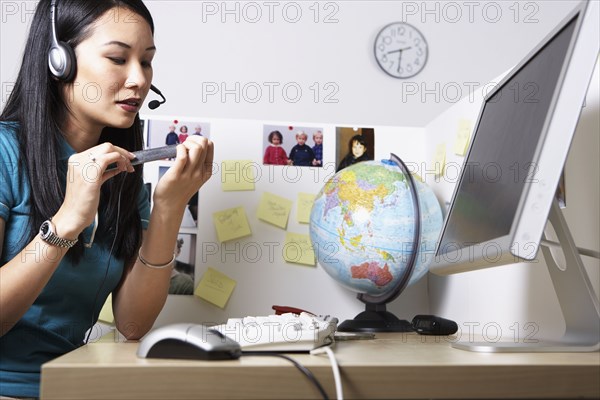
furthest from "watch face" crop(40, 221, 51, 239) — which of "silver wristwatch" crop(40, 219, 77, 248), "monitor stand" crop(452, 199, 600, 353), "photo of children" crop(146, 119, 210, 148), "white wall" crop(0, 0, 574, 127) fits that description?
"white wall" crop(0, 0, 574, 127)

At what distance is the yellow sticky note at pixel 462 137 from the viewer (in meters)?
1.37

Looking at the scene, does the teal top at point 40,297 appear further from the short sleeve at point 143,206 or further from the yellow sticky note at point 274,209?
the yellow sticky note at point 274,209

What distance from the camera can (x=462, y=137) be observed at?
1395 mm

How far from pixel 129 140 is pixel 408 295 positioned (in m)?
0.75

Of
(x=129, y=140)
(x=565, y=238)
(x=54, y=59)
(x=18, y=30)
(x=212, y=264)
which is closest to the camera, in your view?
(x=565, y=238)

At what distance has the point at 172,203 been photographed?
1157 mm

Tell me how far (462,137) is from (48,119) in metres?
0.84

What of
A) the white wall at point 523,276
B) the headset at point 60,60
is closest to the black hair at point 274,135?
the white wall at point 523,276

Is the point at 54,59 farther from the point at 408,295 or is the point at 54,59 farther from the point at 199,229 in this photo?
the point at 408,295

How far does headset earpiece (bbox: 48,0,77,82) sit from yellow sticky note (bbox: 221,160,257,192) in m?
0.53

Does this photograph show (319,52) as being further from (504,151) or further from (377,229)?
(504,151)

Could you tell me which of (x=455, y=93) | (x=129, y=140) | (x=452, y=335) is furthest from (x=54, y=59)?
(x=455, y=93)

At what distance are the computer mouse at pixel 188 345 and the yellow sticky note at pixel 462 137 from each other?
88 centimetres

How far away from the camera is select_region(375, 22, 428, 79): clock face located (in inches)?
120
